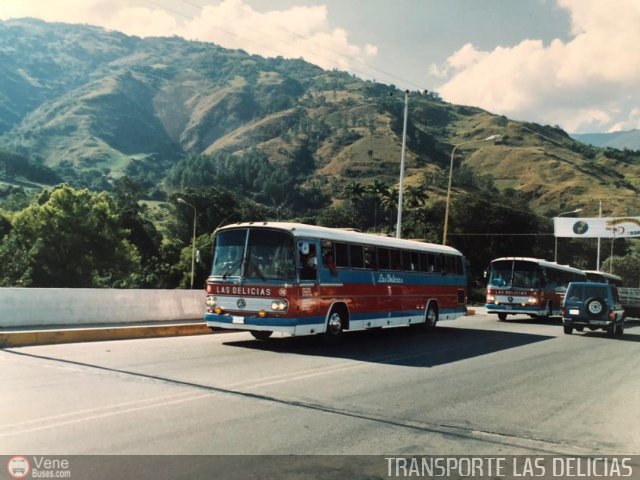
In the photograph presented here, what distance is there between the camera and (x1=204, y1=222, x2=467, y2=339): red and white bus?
1399 centimetres

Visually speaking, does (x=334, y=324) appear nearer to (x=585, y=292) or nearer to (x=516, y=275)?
(x=585, y=292)

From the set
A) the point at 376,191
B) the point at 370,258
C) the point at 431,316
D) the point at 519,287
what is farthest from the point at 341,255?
the point at 376,191

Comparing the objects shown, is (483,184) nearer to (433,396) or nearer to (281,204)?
(281,204)

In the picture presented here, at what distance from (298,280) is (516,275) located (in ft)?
58.4

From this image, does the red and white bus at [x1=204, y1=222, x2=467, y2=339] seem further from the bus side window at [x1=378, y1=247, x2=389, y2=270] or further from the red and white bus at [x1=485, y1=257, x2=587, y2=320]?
the red and white bus at [x1=485, y1=257, x2=587, y2=320]

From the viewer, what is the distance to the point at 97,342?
572 inches

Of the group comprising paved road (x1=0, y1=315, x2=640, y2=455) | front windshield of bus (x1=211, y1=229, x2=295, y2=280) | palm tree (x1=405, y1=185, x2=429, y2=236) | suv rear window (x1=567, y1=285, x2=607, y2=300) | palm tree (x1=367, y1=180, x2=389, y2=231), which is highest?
palm tree (x1=367, y1=180, x2=389, y2=231)

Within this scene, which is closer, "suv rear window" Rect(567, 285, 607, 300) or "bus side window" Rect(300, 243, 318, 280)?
"bus side window" Rect(300, 243, 318, 280)

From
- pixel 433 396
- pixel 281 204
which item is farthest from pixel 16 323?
pixel 281 204

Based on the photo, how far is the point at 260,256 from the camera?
14289 millimetres

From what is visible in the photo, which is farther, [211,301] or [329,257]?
[329,257]

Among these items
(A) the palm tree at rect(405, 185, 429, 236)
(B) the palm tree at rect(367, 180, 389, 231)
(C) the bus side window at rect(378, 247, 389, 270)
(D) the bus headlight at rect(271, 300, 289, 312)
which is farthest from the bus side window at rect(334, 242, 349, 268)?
(B) the palm tree at rect(367, 180, 389, 231)

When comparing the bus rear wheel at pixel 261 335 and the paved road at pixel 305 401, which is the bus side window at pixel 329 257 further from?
the bus rear wheel at pixel 261 335

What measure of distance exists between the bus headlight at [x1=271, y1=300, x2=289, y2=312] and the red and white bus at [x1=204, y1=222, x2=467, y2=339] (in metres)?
0.02
